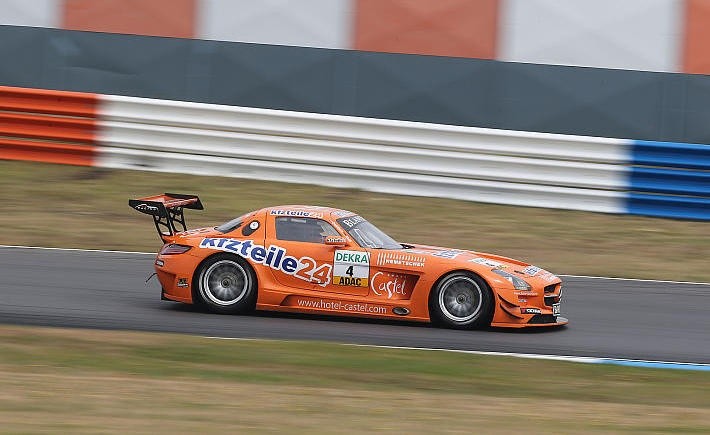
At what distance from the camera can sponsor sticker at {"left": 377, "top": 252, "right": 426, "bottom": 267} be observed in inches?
396

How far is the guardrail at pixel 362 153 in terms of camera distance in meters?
15.9

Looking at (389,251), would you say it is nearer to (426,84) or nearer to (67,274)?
(67,274)

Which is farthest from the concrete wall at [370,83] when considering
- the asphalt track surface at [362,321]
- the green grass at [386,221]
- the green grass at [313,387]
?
the green grass at [313,387]

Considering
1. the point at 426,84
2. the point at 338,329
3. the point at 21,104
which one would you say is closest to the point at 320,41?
the point at 426,84

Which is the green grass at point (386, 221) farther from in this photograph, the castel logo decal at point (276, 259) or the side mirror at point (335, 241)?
the side mirror at point (335, 241)

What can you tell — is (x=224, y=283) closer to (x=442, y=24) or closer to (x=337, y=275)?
(x=337, y=275)

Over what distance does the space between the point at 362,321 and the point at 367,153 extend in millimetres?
6547

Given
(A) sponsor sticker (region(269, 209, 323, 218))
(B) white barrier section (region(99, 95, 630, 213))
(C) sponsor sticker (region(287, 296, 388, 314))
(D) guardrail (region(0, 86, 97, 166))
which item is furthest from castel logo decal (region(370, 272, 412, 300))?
(D) guardrail (region(0, 86, 97, 166))

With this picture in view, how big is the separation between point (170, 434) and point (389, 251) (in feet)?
15.3

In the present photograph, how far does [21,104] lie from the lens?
678 inches

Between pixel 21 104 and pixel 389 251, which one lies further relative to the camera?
pixel 21 104

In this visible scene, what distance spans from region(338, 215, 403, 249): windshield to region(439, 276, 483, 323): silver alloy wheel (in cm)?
78

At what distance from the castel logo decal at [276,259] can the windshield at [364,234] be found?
1.32 feet

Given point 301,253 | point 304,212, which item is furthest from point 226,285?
point 304,212
